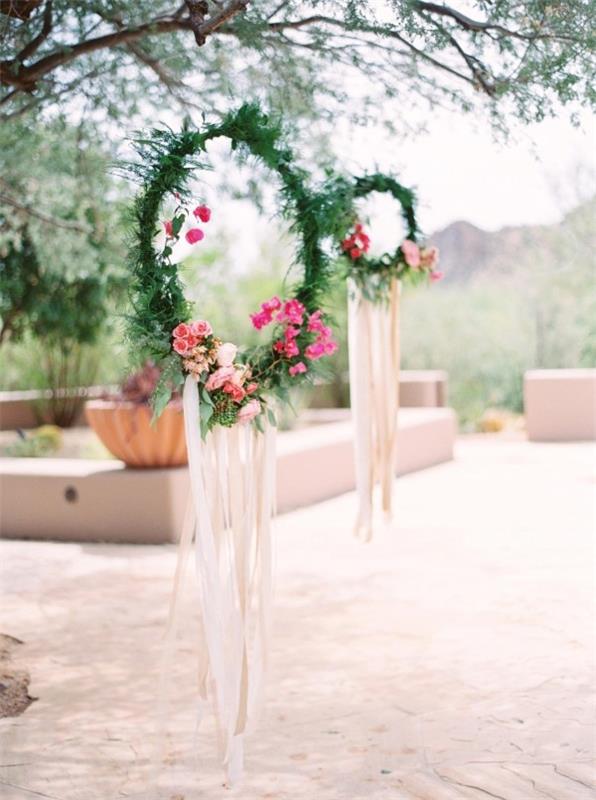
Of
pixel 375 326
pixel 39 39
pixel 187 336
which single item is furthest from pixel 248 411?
pixel 39 39

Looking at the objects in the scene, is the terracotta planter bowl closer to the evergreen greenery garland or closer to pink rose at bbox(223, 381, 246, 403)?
the evergreen greenery garland

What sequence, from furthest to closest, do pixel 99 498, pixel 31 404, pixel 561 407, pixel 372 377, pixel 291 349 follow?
pixel 31 404
pixel 561 407
pixel 99 498
pixel 372 377
pixel 291 349

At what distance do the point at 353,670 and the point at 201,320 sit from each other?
5.11 feet

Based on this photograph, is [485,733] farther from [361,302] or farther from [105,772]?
[361,302]

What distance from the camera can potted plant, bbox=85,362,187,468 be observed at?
6.52 metres

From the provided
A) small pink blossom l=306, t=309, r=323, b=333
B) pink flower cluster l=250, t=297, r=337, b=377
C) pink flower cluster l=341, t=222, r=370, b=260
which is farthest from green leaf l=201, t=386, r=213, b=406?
pink flower cluster l=341, t=222, r=370, b=260

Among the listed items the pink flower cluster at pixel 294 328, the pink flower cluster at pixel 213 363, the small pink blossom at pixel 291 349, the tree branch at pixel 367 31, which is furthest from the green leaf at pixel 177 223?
the tree branch at pixel 367 31

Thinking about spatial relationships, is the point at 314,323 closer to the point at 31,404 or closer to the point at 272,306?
the point at 272,306

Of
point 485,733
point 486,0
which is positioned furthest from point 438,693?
point 486,0

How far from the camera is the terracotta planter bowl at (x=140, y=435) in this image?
6.51 metres

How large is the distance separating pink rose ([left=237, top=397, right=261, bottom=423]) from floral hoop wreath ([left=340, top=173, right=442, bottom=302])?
52.2 inches

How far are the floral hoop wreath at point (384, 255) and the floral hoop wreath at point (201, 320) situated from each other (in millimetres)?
1050

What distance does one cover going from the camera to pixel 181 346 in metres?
2.95

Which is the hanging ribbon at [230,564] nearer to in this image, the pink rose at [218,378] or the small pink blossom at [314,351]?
the pink rose at [218,378]
